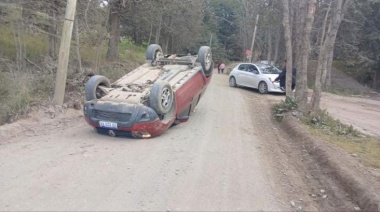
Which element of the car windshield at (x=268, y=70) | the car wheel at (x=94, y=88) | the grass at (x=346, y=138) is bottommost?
the grass at (x=346, y=138)

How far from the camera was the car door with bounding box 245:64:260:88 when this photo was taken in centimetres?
2169

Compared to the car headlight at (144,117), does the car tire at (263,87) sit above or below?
above

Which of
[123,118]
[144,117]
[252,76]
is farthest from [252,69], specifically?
[123,118]

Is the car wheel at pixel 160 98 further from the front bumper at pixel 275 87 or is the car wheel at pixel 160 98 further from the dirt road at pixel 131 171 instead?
the front bumper at pixel 275 87

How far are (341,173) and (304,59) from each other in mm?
6878

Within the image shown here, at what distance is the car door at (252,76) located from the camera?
21688mm

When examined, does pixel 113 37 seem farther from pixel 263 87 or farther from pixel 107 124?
pixel 107 124

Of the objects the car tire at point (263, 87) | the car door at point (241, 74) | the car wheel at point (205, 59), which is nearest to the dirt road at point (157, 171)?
the car wheel at point (205, 59)

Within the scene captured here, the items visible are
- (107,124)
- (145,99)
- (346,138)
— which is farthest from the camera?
(346,138)

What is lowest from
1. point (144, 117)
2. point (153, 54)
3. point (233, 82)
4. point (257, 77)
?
point (144, 117)

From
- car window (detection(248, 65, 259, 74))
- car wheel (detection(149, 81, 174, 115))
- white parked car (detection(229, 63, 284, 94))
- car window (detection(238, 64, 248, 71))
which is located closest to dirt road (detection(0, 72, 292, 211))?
car wheel (detection(149, 81, 174, 115))

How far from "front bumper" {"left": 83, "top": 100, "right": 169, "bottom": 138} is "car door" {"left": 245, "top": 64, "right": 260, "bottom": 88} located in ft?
45.4

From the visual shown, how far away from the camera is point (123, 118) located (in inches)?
324

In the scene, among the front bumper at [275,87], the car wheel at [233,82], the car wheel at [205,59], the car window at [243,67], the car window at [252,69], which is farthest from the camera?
the car wheel at [233,82]
